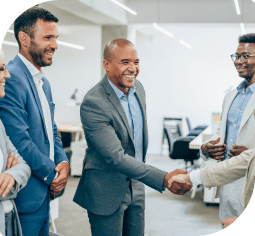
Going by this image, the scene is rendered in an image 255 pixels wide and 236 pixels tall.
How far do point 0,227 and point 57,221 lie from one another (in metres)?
1.40

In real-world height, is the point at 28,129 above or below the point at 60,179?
above

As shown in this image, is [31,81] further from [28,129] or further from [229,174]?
[229,174]

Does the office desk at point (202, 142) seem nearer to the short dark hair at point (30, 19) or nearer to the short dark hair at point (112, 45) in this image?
the short dark hair at point (112, 45)

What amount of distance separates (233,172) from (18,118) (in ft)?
4.34

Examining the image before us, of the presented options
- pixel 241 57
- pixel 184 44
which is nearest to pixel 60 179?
pixel 184 44

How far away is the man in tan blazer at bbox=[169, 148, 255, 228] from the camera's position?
6.25 feet

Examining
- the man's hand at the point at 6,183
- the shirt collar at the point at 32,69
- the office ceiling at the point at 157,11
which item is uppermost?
the office ceiling at the point at 157,11

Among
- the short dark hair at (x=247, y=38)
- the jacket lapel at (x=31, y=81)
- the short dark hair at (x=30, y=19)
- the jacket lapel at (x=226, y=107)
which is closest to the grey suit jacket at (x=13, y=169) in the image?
the jacket lapel at (x=31, y=81)

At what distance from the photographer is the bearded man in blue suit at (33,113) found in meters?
1.82

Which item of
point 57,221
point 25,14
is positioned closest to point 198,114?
point 25,14

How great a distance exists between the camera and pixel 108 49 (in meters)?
1.95

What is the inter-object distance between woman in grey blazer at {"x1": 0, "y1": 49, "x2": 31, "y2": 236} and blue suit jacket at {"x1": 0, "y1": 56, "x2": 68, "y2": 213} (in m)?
0.07

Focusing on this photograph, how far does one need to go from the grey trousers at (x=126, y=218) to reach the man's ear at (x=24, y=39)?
107 cm

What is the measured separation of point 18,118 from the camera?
1.81m
